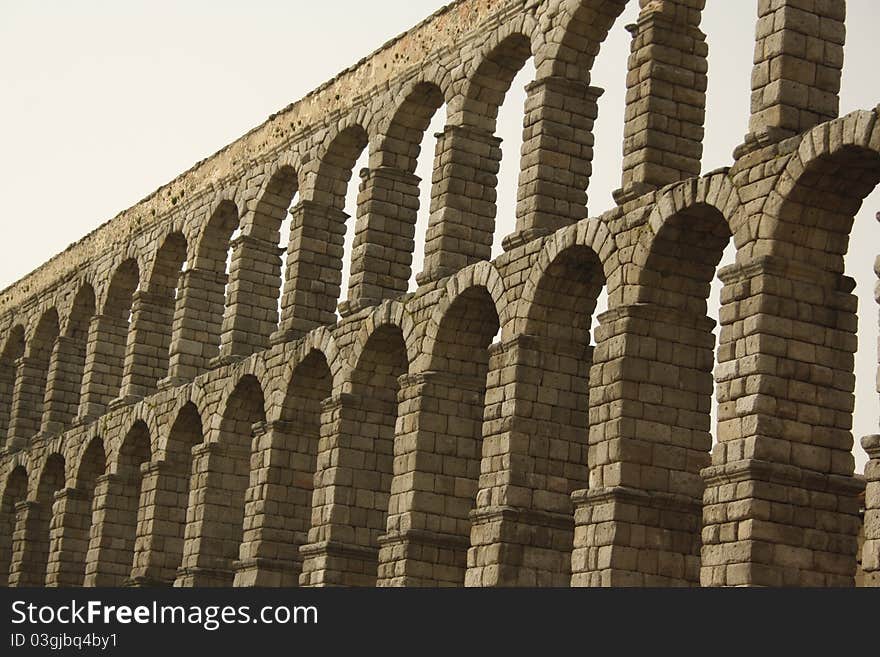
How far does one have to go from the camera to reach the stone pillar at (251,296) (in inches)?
1459

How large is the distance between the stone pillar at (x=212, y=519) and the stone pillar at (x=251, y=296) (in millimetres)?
1941

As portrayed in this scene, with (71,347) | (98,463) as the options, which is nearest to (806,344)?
(98,463)

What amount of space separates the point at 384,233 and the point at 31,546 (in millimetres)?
16255

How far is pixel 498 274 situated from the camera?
28359mm

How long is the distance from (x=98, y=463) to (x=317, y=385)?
1047 centimetres

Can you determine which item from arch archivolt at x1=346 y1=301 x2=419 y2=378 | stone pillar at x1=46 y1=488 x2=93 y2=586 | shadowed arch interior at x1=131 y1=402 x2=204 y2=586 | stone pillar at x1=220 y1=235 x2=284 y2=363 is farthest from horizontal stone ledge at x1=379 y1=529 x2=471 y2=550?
stone pillar at x1=46 y1=488 x2=93 y2=586

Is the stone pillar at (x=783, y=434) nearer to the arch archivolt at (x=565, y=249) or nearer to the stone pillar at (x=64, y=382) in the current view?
the arch archivolt at (x=565, y=249)

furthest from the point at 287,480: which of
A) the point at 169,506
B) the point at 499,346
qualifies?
the point at 499,346

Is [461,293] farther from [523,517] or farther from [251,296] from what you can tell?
[251,296]

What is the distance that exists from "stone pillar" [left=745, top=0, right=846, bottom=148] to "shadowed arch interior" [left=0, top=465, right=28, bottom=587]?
1071 inches

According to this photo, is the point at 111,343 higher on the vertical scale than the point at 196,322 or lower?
higher

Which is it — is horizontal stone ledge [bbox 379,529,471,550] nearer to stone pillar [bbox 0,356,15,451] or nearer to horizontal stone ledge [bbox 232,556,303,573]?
horizontal stone ledge [bbox 232,556,303,573]

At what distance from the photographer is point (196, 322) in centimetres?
3978

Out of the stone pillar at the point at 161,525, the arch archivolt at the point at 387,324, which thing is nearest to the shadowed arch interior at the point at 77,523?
the stone pillar at the point at 161,525
